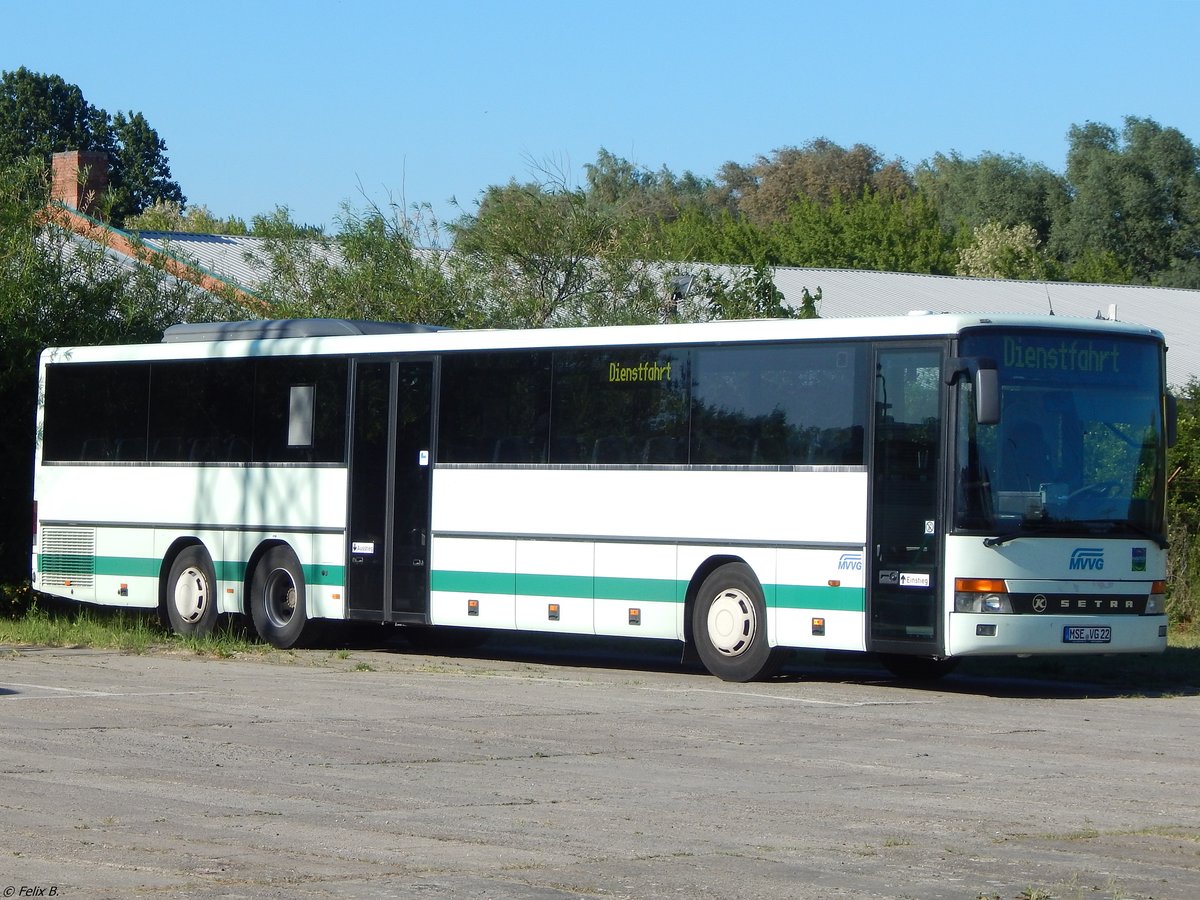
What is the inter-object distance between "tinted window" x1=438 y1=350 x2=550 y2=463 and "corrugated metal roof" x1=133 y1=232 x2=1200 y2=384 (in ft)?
72.4

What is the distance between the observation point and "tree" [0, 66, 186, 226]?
325 ft

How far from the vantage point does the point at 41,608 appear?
958 inches

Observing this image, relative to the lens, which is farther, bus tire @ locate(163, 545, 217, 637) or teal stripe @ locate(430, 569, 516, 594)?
bus tire @ locate(163, 545, 217, 637)

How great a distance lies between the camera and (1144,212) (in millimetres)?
87125

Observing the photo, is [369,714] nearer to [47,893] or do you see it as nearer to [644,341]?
[644,341]

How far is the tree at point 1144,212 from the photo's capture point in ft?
284

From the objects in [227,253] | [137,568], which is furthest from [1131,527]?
[227,253]

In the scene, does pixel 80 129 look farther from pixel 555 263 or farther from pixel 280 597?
pixel 280 597

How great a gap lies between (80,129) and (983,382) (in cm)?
9203

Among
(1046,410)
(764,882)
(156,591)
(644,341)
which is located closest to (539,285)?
(156,591)

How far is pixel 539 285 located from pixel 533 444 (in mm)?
15076

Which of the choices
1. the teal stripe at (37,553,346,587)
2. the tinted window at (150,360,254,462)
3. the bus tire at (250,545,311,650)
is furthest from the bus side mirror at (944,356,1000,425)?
the tinted window at (150,360,254,462)

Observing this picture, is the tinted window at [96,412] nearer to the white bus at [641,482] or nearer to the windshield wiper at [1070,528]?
the white bus at [641,482]

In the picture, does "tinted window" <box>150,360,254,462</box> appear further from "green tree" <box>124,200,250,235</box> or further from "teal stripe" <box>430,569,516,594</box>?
"green tree" <box>124,200,250,235</box>
